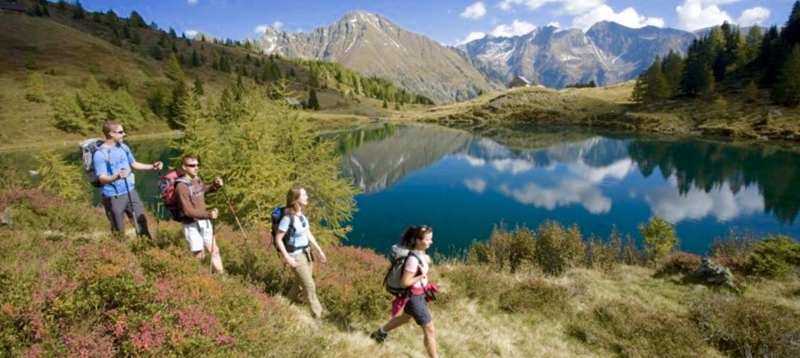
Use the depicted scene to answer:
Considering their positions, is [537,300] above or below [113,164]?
below

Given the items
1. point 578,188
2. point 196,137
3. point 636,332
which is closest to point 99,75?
point 196,137

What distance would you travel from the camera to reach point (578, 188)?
156 feet

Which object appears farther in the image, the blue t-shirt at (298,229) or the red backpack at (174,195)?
the red backpack at (174,195)

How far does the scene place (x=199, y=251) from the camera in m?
8.42

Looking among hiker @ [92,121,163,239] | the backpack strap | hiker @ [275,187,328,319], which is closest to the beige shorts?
the backpack strap

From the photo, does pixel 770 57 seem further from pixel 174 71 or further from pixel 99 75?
pixel 99 75

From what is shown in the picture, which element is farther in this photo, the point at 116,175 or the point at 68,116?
the point at 68,116

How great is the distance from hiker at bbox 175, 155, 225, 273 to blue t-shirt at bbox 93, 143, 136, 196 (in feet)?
4.17

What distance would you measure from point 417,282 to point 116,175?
21.2ft

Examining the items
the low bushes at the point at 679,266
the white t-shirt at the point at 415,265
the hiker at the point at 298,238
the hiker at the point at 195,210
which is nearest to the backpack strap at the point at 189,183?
the hiker at the point at 195,210

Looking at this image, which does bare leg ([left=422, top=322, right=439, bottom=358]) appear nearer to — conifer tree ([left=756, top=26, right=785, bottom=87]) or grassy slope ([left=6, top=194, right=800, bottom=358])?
grassy slope ([left=6, top=194, right=800, bottom=358])

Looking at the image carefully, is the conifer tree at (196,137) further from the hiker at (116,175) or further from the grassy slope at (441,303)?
the hiker at (116,175)

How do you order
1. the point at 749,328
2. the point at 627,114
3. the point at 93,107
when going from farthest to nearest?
1. the point at 627,114
2. the point at 93,107
3. the point at 749,328

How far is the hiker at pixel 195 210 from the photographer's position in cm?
764
